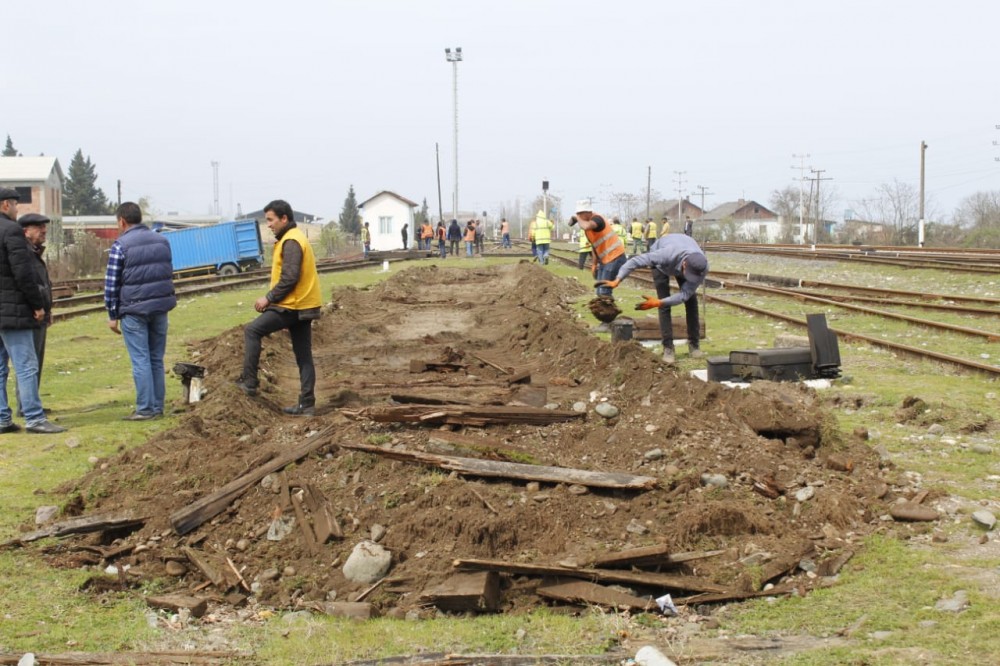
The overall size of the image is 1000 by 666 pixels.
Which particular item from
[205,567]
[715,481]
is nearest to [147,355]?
[205,567]

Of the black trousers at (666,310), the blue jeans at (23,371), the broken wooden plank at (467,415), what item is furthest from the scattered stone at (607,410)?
the blue jeans at (23,371)

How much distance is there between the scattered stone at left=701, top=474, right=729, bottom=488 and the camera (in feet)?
20.8

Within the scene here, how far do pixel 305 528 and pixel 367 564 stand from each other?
631mm

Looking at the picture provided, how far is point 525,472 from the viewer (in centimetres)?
645

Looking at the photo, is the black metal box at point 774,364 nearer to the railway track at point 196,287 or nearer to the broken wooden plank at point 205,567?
→ the broken wooden plank at point 205,567

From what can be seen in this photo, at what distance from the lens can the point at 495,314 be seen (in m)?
19.3

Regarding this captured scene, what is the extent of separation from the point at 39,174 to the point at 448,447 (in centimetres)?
7946

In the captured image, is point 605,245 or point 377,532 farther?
point 605,245

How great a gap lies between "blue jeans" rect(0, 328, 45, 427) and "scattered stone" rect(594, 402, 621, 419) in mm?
4982

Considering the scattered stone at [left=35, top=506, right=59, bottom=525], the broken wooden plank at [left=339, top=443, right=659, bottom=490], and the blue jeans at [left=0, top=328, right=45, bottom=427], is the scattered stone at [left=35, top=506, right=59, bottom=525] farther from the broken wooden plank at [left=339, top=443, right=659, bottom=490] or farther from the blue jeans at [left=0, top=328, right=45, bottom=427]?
the blue jeans at [left=0, top=328, right=45, bottom=427]

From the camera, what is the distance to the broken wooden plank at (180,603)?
5223 mm

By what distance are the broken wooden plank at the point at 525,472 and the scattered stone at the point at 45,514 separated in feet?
6.90

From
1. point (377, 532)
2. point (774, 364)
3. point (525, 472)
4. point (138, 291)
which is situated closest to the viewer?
point (377, 532)

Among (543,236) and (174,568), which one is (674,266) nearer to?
(174,568)
